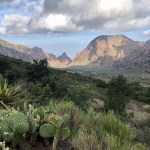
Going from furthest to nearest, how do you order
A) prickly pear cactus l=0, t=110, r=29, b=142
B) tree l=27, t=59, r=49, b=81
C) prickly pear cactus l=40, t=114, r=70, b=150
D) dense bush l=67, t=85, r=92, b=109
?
1. tree l=27, t=59, r=49, b=81
2. dense bush l=67, t=85, r=92, b=109
3. prickly pear cactus l=40, t=114, r=70, b=150
4. prickly pear cactus l=0, t=110, r=29, b=142

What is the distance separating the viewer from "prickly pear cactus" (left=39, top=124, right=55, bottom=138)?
811 cm

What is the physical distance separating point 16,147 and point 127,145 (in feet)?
7.82

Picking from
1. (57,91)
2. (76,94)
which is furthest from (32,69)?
(76,94)

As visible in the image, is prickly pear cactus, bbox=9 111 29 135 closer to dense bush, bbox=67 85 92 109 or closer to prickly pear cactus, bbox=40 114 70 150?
prickly pear cactus, bbox=40 114 70 150

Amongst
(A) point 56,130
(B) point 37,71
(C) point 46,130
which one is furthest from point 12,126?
(B) point 37,71

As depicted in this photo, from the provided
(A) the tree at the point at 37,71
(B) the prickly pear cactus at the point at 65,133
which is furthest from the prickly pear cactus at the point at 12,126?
(A) the tree at the point at 37,71

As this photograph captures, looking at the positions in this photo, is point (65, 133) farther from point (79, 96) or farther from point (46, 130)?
point (79, 96)

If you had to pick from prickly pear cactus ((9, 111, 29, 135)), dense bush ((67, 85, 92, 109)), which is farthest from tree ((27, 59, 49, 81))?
prickly pear cactus ((9, 111, 29, 135))

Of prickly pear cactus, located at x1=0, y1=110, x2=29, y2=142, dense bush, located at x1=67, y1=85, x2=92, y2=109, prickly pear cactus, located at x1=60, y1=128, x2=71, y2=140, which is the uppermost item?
prickly pear cactus, located at x1=0, y1=110, x2=29, y2=142

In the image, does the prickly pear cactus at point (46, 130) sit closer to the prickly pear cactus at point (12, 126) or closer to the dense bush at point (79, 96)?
the prickly pear cactus at point (12, 126)

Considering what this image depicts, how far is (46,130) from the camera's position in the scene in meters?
8.13

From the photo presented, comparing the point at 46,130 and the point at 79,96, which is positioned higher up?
the point at 46,130

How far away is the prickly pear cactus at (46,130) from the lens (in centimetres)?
811

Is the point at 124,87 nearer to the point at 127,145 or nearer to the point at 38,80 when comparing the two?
the point at 38,80
